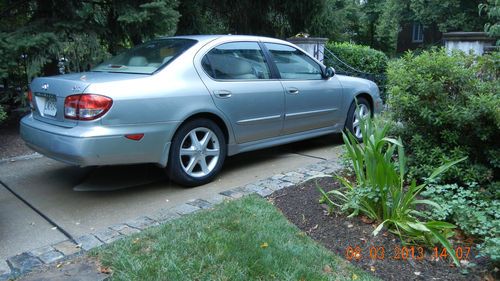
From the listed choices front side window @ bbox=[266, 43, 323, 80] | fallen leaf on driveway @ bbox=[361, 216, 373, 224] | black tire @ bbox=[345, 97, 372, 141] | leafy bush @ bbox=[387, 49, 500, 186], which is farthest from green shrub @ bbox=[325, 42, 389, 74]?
fallen leaf on driveway @ bbox=[361, 216, 373, 224]

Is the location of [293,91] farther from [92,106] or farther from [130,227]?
[130,227]

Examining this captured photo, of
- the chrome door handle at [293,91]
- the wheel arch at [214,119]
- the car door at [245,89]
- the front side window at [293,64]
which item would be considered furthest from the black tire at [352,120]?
the wheel arch at [214,119]

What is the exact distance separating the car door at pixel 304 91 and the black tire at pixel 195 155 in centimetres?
111

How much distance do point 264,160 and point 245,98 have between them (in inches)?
43.5

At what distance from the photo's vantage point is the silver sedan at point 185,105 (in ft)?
13.5

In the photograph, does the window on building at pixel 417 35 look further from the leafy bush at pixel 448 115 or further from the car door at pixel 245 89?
the leafy bush at pixel 448 115

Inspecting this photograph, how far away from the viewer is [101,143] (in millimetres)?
4047

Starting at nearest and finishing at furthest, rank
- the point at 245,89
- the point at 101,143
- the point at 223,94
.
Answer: the point at 101,143 < the point at 223,94 < the point at 245,89

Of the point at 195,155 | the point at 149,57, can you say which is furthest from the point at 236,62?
the point at 195,155

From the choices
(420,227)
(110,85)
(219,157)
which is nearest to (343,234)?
(420,227)

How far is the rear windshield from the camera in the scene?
4797mm

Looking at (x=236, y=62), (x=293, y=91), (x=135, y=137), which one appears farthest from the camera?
(x=293, y=91)

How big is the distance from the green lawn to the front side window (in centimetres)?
261

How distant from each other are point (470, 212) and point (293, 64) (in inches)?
123
